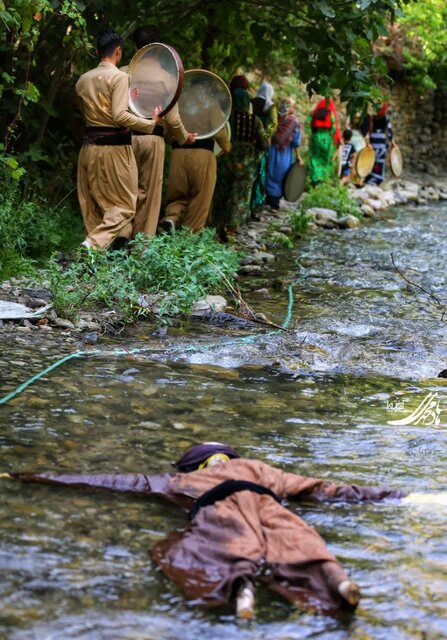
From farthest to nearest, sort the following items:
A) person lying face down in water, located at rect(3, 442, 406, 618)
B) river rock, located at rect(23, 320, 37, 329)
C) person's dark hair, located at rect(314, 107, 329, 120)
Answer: person's dark hair, located at rect(314, 107, 329, 120)
river rock, located at rect(23, 320, 37, 329)
person lying face down in water, located at rect(3, 442, 406, 618)

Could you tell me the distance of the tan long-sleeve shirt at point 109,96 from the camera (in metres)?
7.68

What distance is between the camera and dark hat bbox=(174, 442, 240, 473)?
3.96 meters

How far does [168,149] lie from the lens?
11.0 meters

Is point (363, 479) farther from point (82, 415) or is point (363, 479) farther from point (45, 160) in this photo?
point (45, 160)

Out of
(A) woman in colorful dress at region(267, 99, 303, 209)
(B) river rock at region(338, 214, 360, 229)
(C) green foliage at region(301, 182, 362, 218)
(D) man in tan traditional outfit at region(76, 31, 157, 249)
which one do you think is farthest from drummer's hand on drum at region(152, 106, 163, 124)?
(C) green foliage at region(301, 182, 362, 218)

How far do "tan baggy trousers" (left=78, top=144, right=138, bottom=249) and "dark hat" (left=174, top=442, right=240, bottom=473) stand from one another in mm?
4017

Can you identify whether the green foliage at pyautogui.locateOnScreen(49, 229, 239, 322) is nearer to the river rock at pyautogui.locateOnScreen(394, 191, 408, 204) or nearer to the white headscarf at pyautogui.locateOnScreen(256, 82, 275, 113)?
the white headscarf at pyautogui.locateOnScreen(256, 82, 275, 113)


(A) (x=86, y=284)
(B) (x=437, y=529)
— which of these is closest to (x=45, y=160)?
(A) (x=86, y=284)

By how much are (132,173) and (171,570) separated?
5.31 metres

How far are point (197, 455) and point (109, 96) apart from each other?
4.47m

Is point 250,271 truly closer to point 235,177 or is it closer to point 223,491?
point 235,177

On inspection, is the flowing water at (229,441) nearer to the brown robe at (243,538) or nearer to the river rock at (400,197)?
the brown robe at (243,538)

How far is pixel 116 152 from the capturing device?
7.98 m

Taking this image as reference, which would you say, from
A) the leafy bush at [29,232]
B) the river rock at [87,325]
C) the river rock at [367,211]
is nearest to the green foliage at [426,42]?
the river rock at [367,211]
